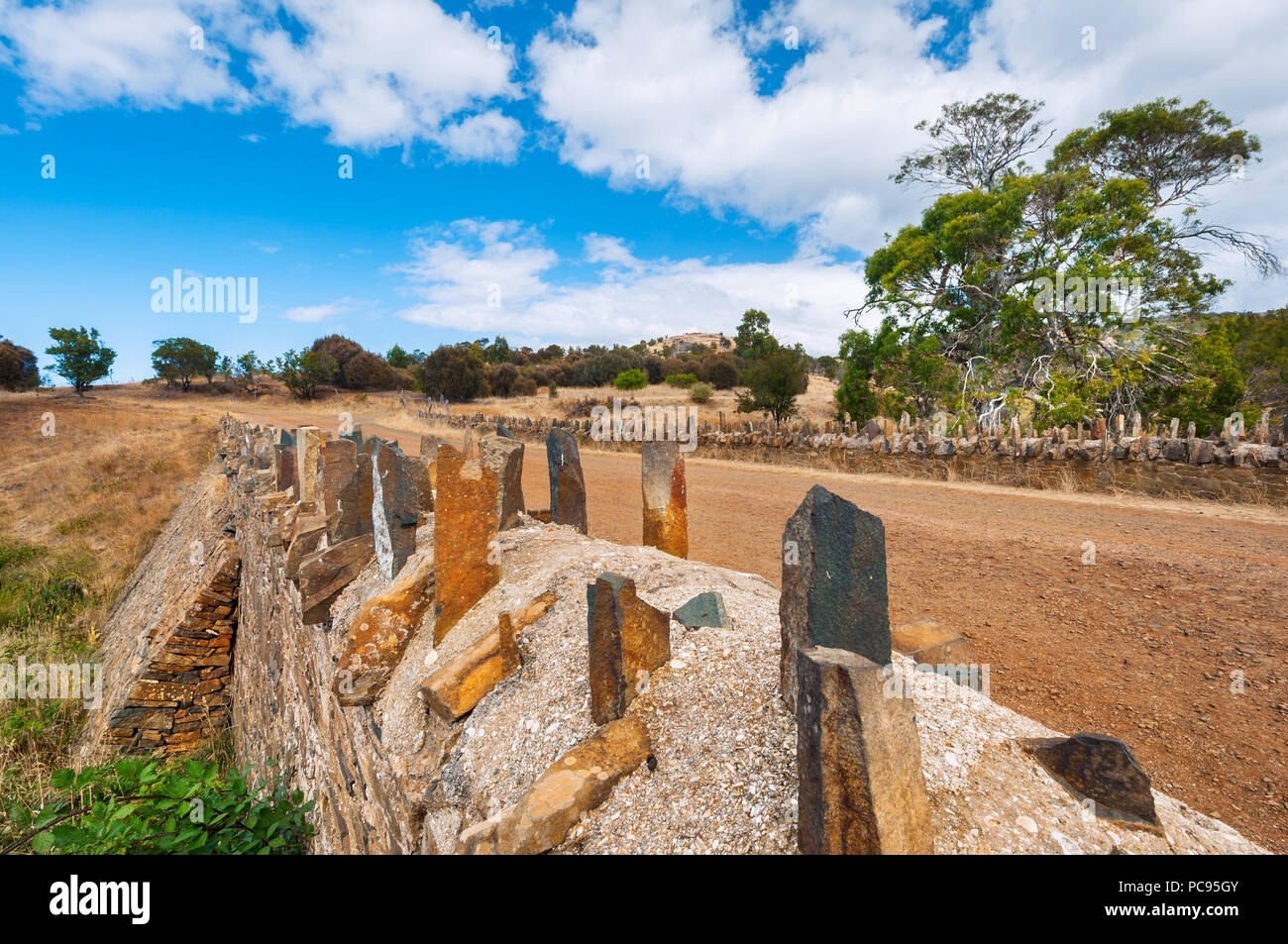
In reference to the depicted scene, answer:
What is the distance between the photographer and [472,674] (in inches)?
83.8

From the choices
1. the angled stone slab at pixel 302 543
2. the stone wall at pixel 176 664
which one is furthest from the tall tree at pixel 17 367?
the angled stone slab at pixel 302 543

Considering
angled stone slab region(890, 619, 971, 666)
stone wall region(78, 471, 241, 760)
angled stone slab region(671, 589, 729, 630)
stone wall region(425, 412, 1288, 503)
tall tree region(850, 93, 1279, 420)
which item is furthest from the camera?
tall tree region(850, 93, 1279, 420)

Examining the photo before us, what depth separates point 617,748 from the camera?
1.61 m

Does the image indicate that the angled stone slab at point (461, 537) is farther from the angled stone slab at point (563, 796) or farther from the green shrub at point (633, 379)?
the green shrub at point (633, 379)

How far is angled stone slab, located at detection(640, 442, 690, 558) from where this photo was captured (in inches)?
178

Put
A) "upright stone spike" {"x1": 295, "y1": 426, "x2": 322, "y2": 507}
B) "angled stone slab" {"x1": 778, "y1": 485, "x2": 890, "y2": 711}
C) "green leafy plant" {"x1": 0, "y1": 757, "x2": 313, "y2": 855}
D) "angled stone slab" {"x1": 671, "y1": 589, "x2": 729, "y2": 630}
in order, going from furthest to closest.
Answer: "upright stone spike" {"x1": 295, "y1": 426, "x2": 322, "y2": 507} → "green leafy plant" {"x1": 0, "y1": 757, "x2": 313, "y2": 855} → "angled stone slab" {"x1": 671, "y1": 589, "x2": 729, "y2": 630} → "angled stone slab" {"x1": 778, "y1": 485, "x2": 890, "y2": 711}

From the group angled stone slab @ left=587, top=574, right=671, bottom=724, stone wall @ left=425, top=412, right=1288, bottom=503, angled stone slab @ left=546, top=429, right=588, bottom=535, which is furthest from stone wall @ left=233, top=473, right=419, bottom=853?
stone wall @ left=425, top=412, right=1288, bottom=503

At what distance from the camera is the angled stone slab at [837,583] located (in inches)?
65.2

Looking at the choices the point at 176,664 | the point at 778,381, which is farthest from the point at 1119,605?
the point at 778,381

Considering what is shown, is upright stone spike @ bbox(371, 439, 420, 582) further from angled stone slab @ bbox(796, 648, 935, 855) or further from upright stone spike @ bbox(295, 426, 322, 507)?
angled stone slab @ bbox(796, 648, 935, 855)

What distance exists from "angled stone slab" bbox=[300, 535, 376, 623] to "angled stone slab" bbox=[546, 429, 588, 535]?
129 centimetres

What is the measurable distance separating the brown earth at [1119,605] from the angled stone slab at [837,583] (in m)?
2.68

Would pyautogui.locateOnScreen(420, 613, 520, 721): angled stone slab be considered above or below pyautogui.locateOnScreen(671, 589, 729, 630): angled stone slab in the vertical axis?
below
